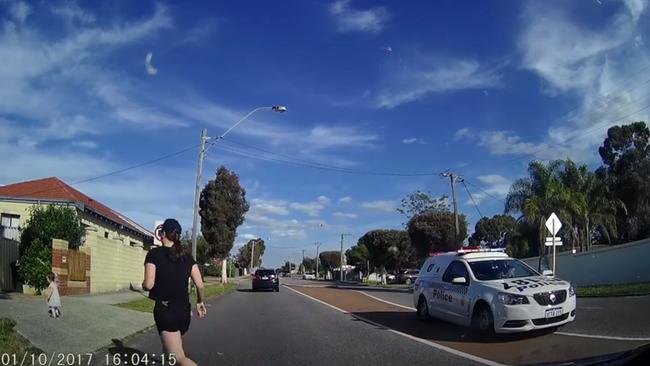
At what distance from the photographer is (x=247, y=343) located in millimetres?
11391

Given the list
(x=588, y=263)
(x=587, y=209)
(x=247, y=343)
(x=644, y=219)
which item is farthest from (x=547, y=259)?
(x=247, y=343)

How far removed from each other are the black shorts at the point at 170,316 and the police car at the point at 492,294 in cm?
649

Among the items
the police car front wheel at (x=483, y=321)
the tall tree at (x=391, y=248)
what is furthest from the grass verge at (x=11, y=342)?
the tall tree at (x=391, y=248)

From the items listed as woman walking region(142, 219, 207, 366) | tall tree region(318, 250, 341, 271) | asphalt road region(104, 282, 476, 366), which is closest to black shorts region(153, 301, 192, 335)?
woman walking region(142, 219, 207, 366)

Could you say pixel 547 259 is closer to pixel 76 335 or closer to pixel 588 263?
pixel 588 263

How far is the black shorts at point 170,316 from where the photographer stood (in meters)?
5.98

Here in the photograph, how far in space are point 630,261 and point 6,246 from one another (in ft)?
89.2

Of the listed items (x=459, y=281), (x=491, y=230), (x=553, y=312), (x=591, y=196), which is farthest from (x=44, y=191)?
(x=491, y=230)

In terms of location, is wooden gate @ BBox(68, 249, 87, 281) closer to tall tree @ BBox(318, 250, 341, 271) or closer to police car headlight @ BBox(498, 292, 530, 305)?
police car headlight @ BBox(498, 292, 530, 305)

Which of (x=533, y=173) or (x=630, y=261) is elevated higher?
(x=533, y=173)

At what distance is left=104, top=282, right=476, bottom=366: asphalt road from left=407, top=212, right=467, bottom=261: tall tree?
4804 cm

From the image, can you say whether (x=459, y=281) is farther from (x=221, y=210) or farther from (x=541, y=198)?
(x=221, y=210)

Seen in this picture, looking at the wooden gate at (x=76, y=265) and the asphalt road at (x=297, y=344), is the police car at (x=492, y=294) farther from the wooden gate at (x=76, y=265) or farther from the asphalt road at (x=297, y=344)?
the wooden gate at (x=76, y=265)

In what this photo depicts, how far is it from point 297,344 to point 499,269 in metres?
4.55
